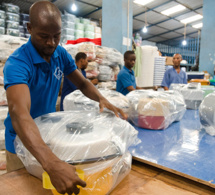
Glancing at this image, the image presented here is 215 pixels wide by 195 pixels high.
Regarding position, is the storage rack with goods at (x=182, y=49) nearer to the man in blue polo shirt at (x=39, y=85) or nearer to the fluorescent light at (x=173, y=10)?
the fluorescent light at (x=173, y=10)

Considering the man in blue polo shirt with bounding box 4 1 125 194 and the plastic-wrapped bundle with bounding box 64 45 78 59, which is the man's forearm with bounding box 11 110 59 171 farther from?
the plastic-wrapped bundle with bounding box 64 45 78 59

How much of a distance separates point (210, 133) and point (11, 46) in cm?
250

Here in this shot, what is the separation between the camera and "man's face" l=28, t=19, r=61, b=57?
78 centimetres

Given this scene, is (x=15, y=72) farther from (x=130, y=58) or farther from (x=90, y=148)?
(x=130, y=58)

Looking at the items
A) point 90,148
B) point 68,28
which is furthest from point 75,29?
point 90,148

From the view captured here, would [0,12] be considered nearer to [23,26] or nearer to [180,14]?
[23,26]

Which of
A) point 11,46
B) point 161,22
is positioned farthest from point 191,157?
point 161,22

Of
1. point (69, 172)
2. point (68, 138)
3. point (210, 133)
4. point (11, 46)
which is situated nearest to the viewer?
point (69, 172)

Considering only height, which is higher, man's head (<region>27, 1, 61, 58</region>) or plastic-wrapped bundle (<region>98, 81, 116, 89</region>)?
man's head (<region>27, 1, 61, 58</region>)

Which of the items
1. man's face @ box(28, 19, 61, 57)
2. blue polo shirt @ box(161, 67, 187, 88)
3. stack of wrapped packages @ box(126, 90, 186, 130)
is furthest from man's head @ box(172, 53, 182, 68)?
man's face @ box(28, 19, 61, 57)

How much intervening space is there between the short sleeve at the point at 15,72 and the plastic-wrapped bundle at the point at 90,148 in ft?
0.69

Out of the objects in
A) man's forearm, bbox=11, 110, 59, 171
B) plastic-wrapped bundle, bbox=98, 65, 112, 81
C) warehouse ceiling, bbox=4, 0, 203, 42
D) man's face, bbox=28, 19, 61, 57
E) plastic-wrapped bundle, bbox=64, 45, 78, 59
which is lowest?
man's forearm, bbox=11, 110, 59, 171

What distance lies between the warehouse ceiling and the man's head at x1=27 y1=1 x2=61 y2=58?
5.60 metres

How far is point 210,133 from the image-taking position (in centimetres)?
138
